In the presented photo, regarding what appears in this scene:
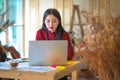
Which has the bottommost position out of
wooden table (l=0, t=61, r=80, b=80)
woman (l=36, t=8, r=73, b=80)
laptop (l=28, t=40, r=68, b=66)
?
wooden table (l=0, t=61, r=80, b=80)

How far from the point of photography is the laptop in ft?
6.50

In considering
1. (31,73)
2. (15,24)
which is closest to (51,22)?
(31,73)

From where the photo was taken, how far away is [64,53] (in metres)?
2.08

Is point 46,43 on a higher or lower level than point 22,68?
higher

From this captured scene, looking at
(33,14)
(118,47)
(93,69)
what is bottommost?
(93,69)

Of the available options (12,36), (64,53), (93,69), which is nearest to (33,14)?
(12,36)

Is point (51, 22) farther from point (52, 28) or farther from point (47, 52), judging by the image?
point (47, 52)

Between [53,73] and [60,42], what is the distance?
→ 33 cm

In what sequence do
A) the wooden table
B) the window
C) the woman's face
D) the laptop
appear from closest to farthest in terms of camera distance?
the wooden table → the laptop → the woman's face → the window

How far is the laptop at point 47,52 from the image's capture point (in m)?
1.98

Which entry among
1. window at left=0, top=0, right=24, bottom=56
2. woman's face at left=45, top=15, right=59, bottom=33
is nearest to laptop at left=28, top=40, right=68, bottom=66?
woman's face at left=45, top=15, right=59, bottom=33

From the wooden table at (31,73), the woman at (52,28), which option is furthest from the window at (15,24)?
the wooden table at (31,73)

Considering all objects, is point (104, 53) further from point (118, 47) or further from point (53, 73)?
point (53, 73)

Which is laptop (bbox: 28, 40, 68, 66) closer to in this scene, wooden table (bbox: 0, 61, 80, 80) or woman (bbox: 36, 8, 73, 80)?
wooden table (bbox: 0, 61, 80, 80)
